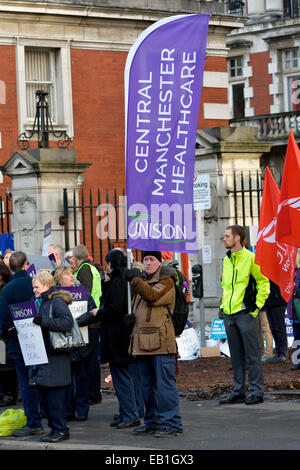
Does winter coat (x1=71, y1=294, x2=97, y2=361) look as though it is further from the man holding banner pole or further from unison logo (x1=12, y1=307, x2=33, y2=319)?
the man holding banner pole

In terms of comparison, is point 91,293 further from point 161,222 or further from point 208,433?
point 208,433

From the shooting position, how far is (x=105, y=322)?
11984mm

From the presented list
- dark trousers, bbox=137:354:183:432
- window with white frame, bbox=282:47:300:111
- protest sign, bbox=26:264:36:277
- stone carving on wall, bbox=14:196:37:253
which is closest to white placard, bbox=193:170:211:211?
stone carving on wall, bbox=14:196:37:253

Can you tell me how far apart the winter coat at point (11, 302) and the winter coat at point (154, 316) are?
4.97 feet

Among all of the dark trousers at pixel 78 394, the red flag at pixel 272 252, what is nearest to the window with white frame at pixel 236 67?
the red flag at pixel 272 252

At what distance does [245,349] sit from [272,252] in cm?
138

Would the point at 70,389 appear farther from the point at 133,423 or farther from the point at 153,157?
the point at 153,157

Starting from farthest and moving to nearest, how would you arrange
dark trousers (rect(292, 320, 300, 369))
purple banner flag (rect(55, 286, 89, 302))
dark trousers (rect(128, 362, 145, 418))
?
dark trousers (rect(292, 320, 300, 369)) → dark trousers (rect(128, 362, 145, 418)) → purple banner flag (rect(55, 286, 89, 302))

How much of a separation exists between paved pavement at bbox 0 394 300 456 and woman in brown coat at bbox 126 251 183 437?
0.83ft

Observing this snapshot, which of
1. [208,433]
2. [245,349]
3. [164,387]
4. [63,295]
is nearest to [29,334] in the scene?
[63,295]

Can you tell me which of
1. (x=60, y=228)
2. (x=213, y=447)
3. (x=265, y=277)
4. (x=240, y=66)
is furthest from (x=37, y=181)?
(x=240, y=66)

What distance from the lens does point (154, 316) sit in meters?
11.2

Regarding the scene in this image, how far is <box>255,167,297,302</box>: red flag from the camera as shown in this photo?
13.6m

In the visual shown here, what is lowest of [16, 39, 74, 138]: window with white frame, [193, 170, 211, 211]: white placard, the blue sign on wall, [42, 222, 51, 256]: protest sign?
the blue sign on wall
